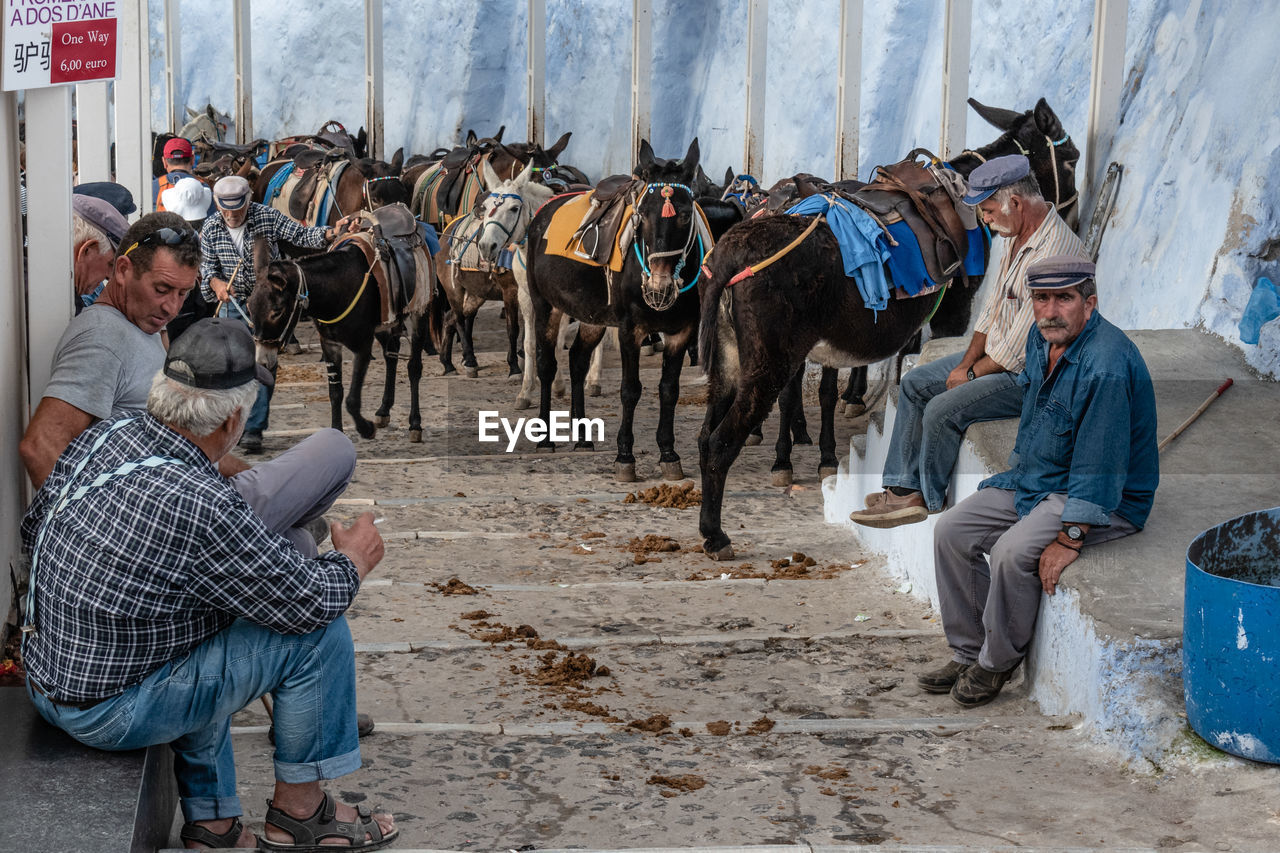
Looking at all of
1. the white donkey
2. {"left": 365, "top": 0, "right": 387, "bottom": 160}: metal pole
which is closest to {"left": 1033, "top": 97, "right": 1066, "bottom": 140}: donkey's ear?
the white donkey

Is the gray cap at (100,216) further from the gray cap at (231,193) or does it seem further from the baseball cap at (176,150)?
the baseball cap at (176,150)

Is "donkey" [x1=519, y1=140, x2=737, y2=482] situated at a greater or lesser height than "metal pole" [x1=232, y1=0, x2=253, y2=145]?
lesser

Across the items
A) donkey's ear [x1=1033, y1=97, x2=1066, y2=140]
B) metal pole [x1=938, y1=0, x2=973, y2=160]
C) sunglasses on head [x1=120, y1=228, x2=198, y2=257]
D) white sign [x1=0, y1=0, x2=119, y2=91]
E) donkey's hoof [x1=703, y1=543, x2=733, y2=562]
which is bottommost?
donkey's hoof [x1=703, y1=543, x2=733, y2=562]

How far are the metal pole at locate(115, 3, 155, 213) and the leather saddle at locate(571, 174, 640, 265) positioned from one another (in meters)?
3.15

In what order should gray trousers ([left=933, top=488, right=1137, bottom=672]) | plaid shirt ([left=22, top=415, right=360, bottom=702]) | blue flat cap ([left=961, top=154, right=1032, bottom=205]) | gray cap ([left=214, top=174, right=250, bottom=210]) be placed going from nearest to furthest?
1. plaid shirt ([left=22, top=415, right=360, bottom=702])
2. gray trousers ([left=933, top=488, right=1137, bottom=672])
3. blue flat cap ([left=961, top=154, right=1032, bottom=205])
4. gray cap ([left=214, top=174, right=250, bottom=210])

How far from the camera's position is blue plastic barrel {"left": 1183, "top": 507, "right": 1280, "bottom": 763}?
13.7ft

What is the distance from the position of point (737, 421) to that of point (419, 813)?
4.12 m

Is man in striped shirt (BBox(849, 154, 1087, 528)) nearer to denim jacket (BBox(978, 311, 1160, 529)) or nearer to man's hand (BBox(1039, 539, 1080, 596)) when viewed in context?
denim jacket (BBox(978, 311, 1160, 529))

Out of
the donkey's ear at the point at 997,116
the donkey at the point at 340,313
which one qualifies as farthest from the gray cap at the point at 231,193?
the donkey's ear at the point at 997,116

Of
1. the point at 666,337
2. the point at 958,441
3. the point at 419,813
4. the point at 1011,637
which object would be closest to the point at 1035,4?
the point at 666,337

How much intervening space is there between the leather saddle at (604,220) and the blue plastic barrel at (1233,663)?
6280 millimetres

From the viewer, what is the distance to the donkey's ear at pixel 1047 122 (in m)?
9.52

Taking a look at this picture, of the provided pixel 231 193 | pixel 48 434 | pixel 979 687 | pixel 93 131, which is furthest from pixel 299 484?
pixel 231 193

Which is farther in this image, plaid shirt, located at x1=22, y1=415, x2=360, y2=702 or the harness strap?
the harness strap
